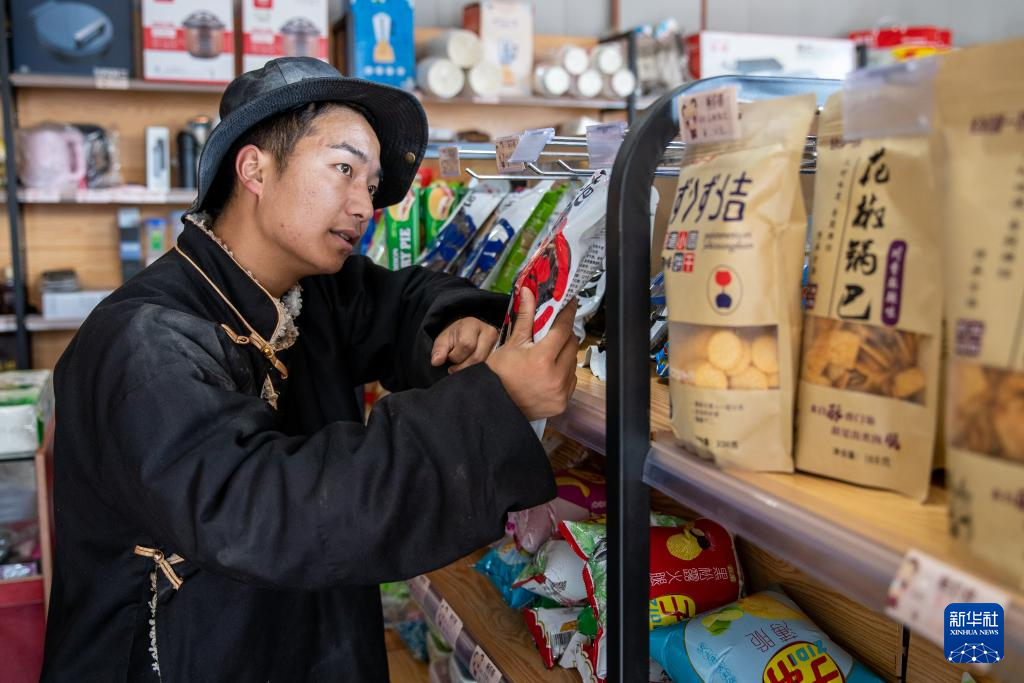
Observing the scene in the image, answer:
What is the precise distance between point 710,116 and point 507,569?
1052 mm

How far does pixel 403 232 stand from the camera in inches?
81.5

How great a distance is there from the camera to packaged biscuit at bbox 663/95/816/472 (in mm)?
721

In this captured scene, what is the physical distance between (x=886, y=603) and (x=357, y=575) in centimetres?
53

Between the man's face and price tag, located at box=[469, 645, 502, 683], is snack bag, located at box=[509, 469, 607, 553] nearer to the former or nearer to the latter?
price tag, located at box=[469, 645, 502, 683]

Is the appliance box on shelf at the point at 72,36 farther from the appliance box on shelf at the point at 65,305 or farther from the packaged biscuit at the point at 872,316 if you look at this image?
the packaged biscuit at the point at 872,316

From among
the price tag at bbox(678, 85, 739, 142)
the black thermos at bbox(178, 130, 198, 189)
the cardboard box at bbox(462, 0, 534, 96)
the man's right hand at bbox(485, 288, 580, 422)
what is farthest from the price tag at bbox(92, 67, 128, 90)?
the price tag at bbox(678, 85, 739, 142)

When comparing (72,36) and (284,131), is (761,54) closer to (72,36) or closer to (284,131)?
(72,36)

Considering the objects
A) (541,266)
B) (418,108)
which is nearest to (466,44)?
(418,108)

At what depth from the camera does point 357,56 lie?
4312 millimetres

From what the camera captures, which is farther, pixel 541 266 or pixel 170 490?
pixel 541 266

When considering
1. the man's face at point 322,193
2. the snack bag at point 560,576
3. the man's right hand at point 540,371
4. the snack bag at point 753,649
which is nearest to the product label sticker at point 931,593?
the man's right hand at point 540,371

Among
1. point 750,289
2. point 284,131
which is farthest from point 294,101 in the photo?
point 750,289

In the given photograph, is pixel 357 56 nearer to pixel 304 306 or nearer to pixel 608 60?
pixel 608 60

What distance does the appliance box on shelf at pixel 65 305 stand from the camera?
159 inches
